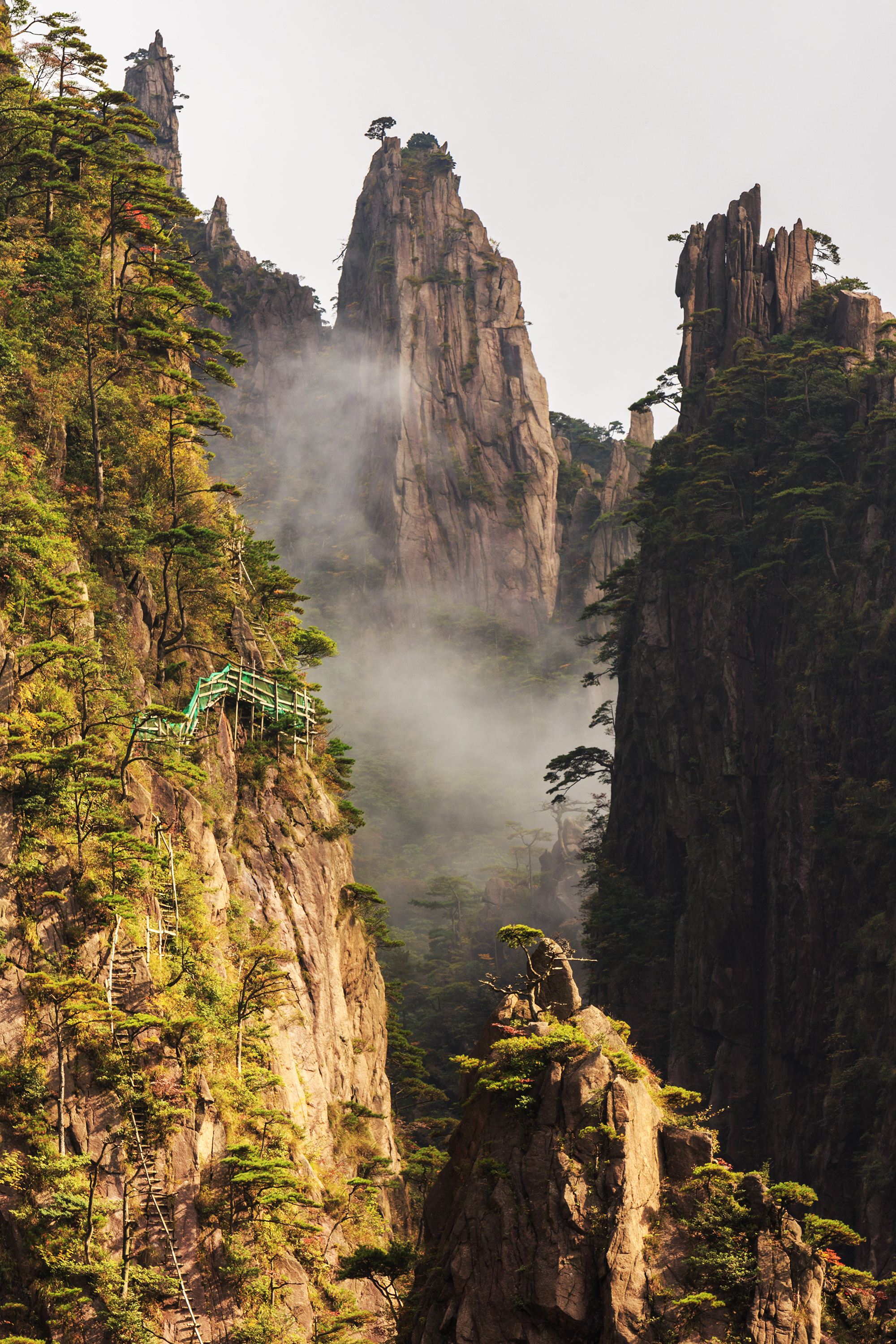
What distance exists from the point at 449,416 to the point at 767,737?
5162 cm

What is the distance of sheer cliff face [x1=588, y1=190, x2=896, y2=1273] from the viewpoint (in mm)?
38188

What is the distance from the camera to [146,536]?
3266 centimetres

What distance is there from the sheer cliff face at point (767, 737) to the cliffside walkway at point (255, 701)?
19.4 meters

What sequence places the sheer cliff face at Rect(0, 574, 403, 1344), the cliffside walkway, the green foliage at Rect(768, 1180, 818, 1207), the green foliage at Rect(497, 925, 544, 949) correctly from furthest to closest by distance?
the cliffside walkway < the sheer cliff face at Rect(0, 574, 403, 1344) < the green foliage at Rect(497, 925, 544, 949) < the green foliage at Rect(768, 1180, 818, 1207)

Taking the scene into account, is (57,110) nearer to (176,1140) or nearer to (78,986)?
(78,986)

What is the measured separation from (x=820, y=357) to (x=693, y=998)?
28.1 metres

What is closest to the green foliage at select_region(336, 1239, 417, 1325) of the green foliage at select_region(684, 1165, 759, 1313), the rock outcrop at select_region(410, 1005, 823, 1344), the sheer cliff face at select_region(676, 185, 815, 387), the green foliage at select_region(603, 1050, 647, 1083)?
the rock outcrop at select_region(410, 1005, 823, 1344)

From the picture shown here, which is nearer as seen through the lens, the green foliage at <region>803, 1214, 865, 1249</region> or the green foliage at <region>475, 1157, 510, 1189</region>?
the green foliage at <region>803, 1214, 865, 1249</region>

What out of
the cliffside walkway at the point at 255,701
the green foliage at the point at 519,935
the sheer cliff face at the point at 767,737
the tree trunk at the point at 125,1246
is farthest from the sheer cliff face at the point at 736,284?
the tree trunk at the point at 125,1246

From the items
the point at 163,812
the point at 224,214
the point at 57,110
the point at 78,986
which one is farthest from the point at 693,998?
the point at 224,214

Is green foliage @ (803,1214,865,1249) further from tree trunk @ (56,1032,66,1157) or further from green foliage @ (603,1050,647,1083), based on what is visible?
tree trunk @ (56,1032,66,1157)

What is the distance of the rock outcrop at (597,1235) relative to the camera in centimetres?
1554

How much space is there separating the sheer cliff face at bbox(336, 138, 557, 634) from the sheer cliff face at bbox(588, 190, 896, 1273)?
104ft

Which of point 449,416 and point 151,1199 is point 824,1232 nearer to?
point 151,1199
